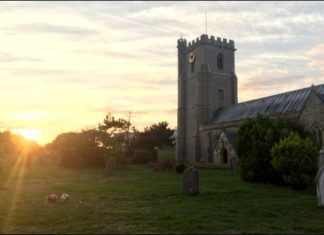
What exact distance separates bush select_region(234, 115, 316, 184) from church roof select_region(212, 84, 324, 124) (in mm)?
11163

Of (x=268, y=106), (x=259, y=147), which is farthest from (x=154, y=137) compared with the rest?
(x=259, y=147)

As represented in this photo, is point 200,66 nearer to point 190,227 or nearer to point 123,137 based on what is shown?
point 123,137

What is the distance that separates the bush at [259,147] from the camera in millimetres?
21391

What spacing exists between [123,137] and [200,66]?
824 inches

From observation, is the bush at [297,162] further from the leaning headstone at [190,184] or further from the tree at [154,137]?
the tree at [154,137]

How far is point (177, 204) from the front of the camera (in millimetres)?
12789

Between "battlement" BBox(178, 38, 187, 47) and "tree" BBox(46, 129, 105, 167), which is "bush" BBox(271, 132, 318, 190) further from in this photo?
"battlement" BBox(178, 38, 187, 47)

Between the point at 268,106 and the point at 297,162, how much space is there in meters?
26.3

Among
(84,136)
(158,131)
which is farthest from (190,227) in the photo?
(158,131)

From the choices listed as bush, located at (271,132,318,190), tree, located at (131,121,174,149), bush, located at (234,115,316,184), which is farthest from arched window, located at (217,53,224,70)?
bush, located at (271,132,318,190)

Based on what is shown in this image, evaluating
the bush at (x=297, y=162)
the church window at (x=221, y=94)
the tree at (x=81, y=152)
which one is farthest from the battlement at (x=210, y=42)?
→ the bush at (x=297, y=162)

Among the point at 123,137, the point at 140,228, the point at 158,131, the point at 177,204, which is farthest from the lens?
the point at 123,137

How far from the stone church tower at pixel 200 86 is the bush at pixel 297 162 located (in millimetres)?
33877

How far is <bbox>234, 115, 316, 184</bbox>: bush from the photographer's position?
842 inches
